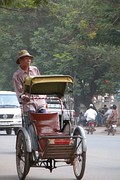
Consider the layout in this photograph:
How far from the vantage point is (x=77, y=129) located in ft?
34.4

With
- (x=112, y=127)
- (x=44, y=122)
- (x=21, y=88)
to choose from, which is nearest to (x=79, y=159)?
(x=44, y=122)

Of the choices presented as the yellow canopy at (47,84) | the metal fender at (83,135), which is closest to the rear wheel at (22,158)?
the yellow canopy at (47,84)

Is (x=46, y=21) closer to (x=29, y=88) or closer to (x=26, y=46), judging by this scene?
(x=26, y=46)

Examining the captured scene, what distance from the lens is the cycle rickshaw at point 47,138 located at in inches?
398

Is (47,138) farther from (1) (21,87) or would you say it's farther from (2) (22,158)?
(1) (21,87)

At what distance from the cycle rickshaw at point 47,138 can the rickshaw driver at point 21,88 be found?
4.8 inches

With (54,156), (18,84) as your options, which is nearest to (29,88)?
(18,84)

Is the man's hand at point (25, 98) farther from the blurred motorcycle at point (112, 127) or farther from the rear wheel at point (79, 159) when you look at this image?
the blurred motorcycle at point (112, 127)

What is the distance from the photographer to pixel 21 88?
10.6m

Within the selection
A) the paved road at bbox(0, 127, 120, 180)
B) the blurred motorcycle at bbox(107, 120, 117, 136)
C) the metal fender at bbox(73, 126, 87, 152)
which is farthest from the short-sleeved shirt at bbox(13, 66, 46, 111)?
the blurred motorcycle at bbox(107, 120, 117, 136)

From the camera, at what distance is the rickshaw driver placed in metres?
10.5

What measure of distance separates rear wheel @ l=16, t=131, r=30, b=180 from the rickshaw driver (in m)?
0.47

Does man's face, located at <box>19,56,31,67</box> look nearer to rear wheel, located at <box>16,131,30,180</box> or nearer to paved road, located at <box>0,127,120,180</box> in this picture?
rear wheel, located at <box>16,131,30,180</box>

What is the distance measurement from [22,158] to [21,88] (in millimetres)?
1122
